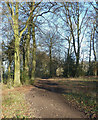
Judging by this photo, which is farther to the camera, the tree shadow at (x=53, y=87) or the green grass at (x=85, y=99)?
the tree shadow at (x=53, y=87)

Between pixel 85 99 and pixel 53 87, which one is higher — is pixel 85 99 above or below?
above

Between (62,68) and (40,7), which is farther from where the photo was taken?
(62,68)

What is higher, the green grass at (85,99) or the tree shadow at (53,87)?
the green grass at (85,99)

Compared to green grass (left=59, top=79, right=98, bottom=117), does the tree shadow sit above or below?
below

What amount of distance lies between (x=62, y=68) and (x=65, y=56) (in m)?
1.78

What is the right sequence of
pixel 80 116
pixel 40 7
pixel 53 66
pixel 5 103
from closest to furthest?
pixel 80 116 → pixel 5 103 → pixel 40 7 → pixel 53 66

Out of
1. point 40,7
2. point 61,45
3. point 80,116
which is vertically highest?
point 40,7

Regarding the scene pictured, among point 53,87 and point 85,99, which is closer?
point 85,99

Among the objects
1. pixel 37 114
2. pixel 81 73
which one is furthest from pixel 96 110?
pixel 81 73

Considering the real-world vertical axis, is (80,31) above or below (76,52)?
above

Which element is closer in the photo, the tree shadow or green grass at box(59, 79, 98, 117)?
green grass at box(59, 79, 98, 117)

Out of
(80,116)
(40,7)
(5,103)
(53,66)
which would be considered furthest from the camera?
(53,66)

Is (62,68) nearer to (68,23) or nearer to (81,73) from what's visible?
(81,73)

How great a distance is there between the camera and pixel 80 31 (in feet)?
47.4
